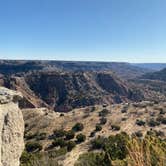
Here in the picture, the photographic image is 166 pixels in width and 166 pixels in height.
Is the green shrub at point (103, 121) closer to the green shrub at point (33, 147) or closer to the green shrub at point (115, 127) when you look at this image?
the green shrub at point (115, 127)

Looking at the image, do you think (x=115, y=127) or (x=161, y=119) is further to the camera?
(x=161, y=119)

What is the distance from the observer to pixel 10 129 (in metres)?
8.08

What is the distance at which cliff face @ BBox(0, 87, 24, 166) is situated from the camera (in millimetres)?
7738

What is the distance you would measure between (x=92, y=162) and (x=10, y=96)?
11016 millimetres

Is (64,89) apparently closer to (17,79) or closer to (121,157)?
(17,79)

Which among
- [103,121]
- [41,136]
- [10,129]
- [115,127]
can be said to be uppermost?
[10,129]

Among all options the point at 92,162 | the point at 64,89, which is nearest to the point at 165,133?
the point at 92,162

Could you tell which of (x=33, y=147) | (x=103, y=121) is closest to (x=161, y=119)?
(x=103, y=121)

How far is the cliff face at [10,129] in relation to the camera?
774 centimetres

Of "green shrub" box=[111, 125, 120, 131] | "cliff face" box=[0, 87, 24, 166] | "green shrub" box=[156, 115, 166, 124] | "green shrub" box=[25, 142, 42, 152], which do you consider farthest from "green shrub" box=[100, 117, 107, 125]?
"cliff face" box=[0, 87, 24, 166]

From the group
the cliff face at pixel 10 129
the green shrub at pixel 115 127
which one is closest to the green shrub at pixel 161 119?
the green shrub at pixel 115 127

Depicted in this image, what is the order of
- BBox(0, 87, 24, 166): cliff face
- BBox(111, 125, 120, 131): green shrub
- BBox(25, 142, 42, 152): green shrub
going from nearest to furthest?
1. BBox(0, 87, 24, 166): cliff face
2. BBox(25, 142, 42, 152): green shrub
3. BBox(111, 125, 120, 131): green shrub

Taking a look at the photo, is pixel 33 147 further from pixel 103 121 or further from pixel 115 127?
pixel 103 121

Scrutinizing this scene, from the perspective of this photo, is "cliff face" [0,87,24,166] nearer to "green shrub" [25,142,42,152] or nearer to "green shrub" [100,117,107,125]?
"green shrub" [25,142,42,152]
